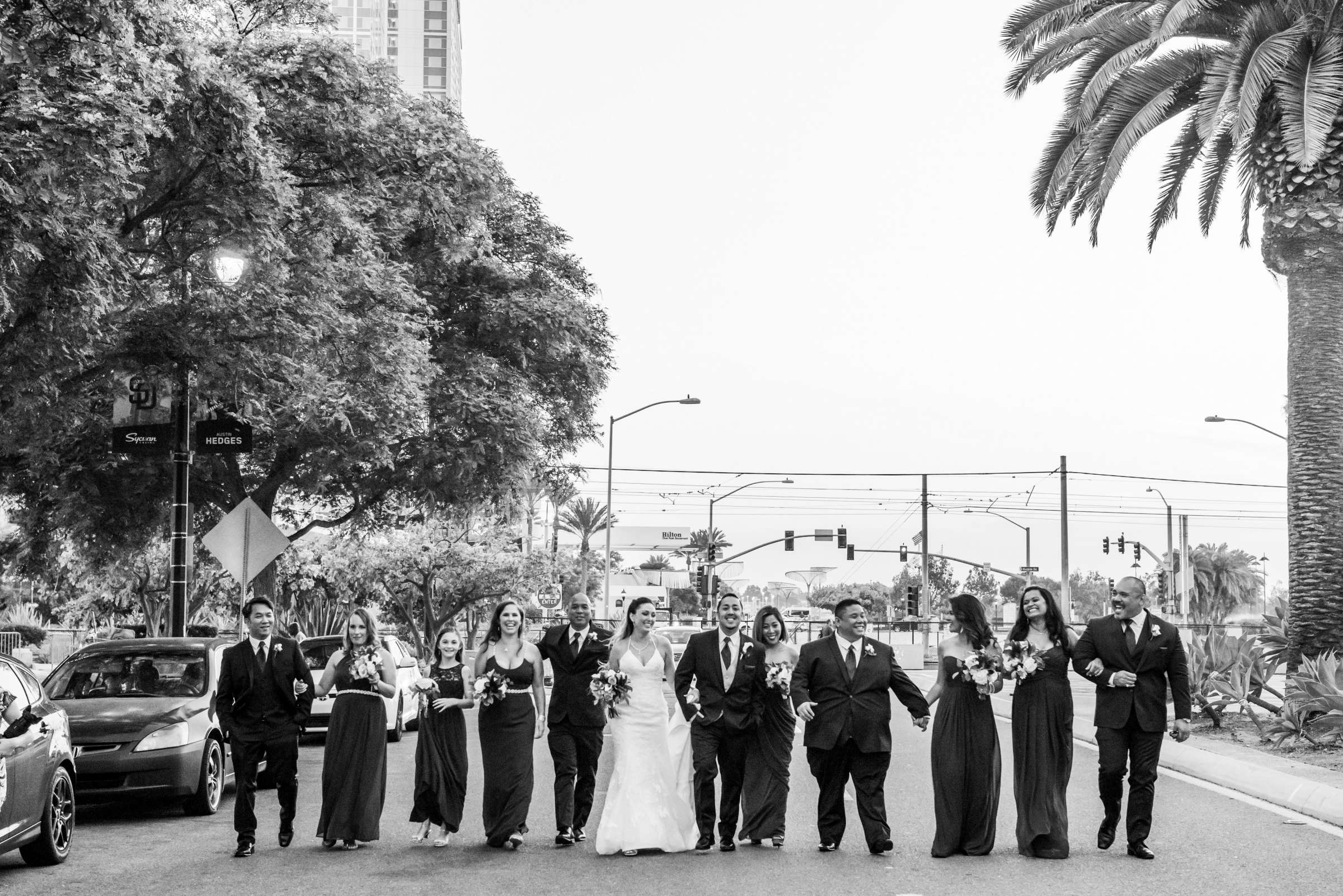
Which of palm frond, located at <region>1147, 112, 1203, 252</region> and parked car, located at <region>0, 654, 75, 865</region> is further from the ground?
palm frond, located at <region>1147, 112, 1203, 252</region>

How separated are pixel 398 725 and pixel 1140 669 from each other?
12871 millimetres

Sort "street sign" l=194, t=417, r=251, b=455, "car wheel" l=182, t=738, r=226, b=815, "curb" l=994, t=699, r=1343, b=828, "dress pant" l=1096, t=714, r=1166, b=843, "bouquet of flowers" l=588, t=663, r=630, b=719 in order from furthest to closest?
"street sign" l=194, t=417, r=251, b=455
"car wheel" l=182, t=738, r=226, b=815
"curb" l=994, t=699, r=1343, b=828
"bouquet of flowers" l=588, t=663, r=630, b=719
"dress pant" l=1096, t=714, r=1166, b=843

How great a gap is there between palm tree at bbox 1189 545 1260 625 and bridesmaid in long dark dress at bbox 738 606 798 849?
8724cm

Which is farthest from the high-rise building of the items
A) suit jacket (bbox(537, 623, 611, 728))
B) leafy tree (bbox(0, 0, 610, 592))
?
suit jacket (bbox(537, 623, 611, 728))

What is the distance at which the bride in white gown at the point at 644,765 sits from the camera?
10.5 meters

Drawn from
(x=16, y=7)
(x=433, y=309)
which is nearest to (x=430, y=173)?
(x=433, y=309)

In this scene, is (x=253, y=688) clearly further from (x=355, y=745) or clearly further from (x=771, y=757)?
(x=771, y=757)

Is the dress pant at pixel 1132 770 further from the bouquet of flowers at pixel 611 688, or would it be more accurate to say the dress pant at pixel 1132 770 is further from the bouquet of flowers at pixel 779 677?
the bouquet of flowers at pixel 611 688

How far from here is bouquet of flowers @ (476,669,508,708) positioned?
432 inches

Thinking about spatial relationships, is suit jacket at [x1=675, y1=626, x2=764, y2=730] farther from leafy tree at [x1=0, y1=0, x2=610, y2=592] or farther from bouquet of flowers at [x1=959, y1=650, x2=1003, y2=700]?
leafy tree at [x1=0, y1=0, x2=610, y2=592]

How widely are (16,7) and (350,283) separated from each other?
293 inches

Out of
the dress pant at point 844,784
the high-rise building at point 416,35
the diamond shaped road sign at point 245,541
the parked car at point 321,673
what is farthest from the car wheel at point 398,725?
the high-rise building at point 416,35

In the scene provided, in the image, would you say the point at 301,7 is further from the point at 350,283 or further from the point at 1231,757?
the point at 1231,757

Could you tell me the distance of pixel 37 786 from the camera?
9.81 meters
